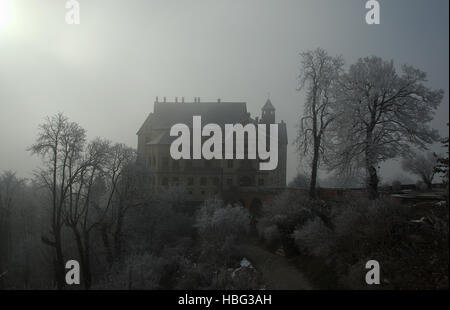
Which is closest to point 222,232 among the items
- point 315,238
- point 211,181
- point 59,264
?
point 315,238

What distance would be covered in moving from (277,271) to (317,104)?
10012 millimetres

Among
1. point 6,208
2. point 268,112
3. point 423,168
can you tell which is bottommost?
point 6,208

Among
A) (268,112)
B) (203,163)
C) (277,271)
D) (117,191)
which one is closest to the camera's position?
(277,271)

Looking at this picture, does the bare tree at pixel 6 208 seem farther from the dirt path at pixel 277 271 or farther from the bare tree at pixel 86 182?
the dirt path at pixel 277 271

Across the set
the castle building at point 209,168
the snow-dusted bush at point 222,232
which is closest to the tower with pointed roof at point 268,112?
the castle building at point 209,168

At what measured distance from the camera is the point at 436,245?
11734 millimetres

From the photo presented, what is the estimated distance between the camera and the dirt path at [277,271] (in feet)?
45.1

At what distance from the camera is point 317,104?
21641 mm

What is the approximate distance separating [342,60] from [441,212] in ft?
33.5

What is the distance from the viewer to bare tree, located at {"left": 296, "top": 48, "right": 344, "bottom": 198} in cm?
2119

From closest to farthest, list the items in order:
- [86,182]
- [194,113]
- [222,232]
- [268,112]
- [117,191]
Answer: [86,182] < [222,232] < [117,191] < [194,113] < [268,112]

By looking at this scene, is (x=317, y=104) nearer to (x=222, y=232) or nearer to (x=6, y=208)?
(x=222, y=232)

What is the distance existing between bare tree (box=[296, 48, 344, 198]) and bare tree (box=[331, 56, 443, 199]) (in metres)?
1.25
